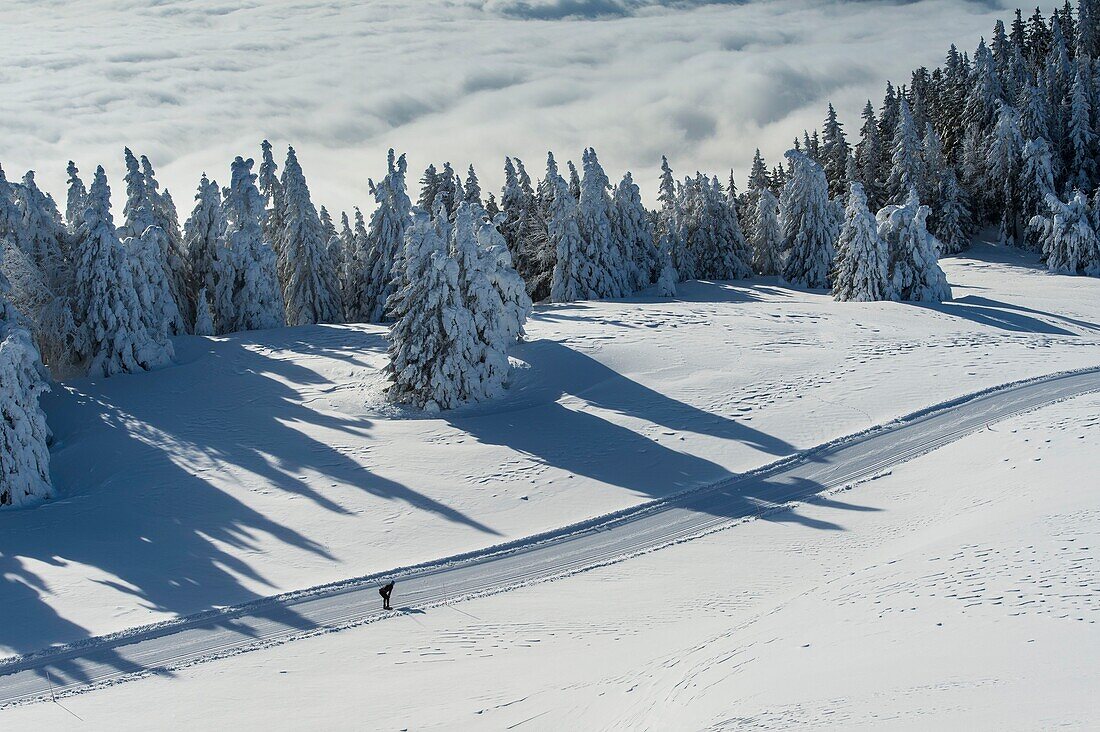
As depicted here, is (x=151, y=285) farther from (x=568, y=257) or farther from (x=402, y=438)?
(x=568, y=257)

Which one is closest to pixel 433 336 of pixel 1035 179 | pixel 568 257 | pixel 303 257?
pixel 303 257

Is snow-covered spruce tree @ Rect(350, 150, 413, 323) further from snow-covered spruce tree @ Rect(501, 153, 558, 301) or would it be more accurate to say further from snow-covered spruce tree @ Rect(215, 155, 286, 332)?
snow-covered spruce tree @ Rect(501, 153, 558, 301)

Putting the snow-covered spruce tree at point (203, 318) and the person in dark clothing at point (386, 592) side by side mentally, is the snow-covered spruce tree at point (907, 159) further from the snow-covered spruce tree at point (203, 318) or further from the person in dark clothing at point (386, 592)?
the person in dark clothing at point (386, 592)

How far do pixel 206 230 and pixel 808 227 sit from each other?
45296 millimetres

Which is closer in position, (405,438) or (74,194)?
(405,438)

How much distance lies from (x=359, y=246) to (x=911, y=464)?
48.1 m

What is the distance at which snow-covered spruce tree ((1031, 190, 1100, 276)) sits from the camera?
209 feet

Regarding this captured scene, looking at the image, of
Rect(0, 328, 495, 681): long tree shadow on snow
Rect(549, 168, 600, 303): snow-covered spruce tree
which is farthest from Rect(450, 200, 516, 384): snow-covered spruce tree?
Rect(549, 168, 600, 303): snow-covered spruce tree

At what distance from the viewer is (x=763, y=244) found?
75500 mm

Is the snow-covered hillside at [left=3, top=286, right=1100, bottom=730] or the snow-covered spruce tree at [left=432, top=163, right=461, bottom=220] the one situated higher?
the snow-covered spruce tree at [left=432, top=163, right=461, bottom=220]

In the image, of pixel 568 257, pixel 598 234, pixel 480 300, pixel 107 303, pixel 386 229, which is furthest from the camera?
pixel 598 234

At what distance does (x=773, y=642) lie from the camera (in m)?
14.8

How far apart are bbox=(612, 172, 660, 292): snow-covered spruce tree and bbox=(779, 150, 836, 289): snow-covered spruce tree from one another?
1119cm

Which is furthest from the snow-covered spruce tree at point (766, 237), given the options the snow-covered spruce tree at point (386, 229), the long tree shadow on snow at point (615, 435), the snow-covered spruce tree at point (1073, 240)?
the long tree shadow on snow at point (615, 435)
